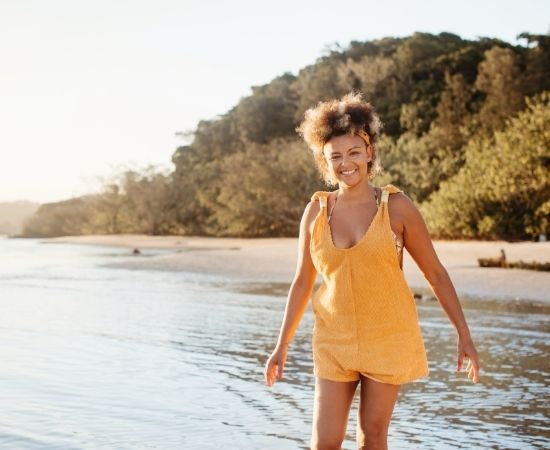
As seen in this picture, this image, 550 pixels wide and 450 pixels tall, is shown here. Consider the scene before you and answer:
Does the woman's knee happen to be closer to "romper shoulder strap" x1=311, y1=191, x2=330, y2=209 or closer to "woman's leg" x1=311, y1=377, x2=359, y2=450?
"woman's leg" x1=311, y1=377, x2=359, y2=450

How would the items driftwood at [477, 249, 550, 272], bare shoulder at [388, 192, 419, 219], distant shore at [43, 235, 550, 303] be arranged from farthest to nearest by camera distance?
driftwood at [477, 249, 550, 272] < distant shore at [43, 235, 550, 303] < bare shoulder at [388, 192, 419, 219]

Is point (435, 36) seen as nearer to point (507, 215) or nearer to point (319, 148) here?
point (507, 215)

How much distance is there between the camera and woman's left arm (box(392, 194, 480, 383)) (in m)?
3.26

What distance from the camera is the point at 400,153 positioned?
41.7 meters

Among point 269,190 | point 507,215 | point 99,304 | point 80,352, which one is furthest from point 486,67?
point 80,352

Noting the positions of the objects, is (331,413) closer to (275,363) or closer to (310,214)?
(275,363)

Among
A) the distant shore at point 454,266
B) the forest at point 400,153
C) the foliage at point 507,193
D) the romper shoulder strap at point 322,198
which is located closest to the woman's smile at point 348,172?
the romper shoulder strap at point 322,198

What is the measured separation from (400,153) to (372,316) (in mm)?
39057

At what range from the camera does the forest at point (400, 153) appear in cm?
2933

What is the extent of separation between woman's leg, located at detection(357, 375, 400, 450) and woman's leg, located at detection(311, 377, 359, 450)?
0.24ft

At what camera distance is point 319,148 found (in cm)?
347

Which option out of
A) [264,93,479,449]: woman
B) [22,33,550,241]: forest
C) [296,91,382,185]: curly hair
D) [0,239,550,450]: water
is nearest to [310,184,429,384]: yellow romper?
[264,93,479,449]: woman

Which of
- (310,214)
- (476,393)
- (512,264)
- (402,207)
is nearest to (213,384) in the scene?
(476,393)

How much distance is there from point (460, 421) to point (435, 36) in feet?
224
